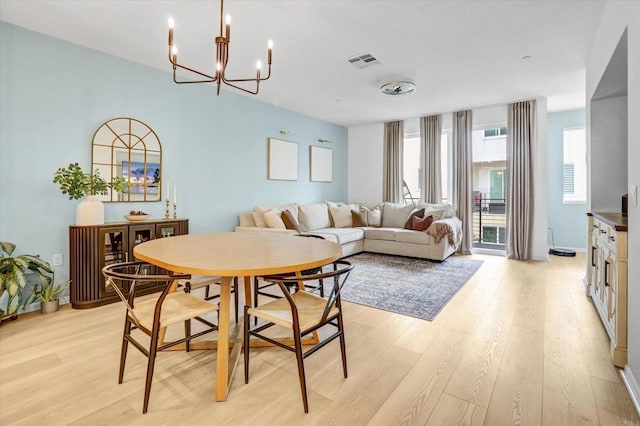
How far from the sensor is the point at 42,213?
3033mm

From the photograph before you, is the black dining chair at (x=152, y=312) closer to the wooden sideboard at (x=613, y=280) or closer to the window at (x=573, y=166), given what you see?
the wooden sideboard at (x=613, y=280)

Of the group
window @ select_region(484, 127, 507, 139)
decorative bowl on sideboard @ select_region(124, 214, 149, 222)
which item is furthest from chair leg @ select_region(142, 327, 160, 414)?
window @ select_region(484, 127, 507, 139)

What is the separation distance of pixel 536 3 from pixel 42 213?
473 centimetres

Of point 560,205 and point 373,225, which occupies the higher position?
point 560,205

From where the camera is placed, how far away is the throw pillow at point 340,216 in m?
5.96

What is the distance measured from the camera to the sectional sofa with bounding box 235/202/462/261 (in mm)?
4836

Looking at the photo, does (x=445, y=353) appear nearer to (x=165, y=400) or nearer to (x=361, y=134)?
(x=165, y=400)

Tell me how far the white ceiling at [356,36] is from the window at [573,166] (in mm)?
1372

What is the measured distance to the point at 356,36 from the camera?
3088 millimetres

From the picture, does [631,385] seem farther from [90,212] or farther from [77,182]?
[77,182]

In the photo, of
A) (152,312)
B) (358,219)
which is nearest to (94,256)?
(152,312)

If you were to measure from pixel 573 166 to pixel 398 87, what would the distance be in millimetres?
3969

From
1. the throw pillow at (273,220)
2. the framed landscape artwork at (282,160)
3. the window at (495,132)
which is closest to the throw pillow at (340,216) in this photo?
the framed landscape artwork at (282,160)

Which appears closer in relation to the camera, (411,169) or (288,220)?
(288,220)
